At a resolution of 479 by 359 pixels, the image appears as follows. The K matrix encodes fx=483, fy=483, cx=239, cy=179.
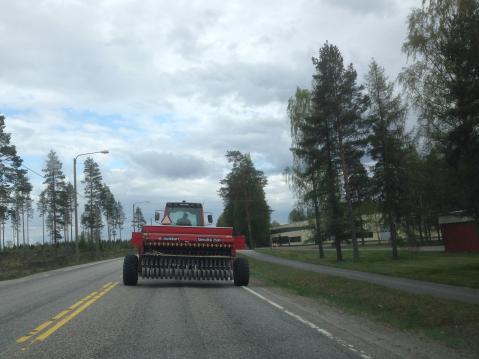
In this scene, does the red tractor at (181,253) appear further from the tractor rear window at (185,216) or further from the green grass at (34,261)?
the green grass at (34,261)

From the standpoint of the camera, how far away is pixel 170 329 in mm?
8234

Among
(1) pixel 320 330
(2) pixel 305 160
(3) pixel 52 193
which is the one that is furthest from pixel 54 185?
(1) pixel 320 330

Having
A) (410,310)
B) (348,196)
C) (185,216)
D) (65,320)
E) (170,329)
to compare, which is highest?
(348,196)

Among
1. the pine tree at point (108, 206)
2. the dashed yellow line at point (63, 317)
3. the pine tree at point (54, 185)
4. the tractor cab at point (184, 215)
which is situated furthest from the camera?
the pine tree at point (108, 206)

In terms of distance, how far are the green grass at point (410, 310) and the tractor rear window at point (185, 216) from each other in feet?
16.6

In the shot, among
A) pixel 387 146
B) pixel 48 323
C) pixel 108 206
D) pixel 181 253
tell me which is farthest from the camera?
pixel 108 206

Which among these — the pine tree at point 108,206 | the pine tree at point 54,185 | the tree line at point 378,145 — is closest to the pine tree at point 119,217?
the pine tree at point 108,206

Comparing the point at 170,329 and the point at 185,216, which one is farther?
the point at 185,216

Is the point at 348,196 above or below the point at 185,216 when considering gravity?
above

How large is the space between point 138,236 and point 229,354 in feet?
32.1

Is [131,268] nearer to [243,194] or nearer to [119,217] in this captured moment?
[243,194]

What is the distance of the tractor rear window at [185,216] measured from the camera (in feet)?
63.1

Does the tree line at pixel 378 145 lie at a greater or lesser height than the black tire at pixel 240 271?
greater

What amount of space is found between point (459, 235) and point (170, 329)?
121 feet
